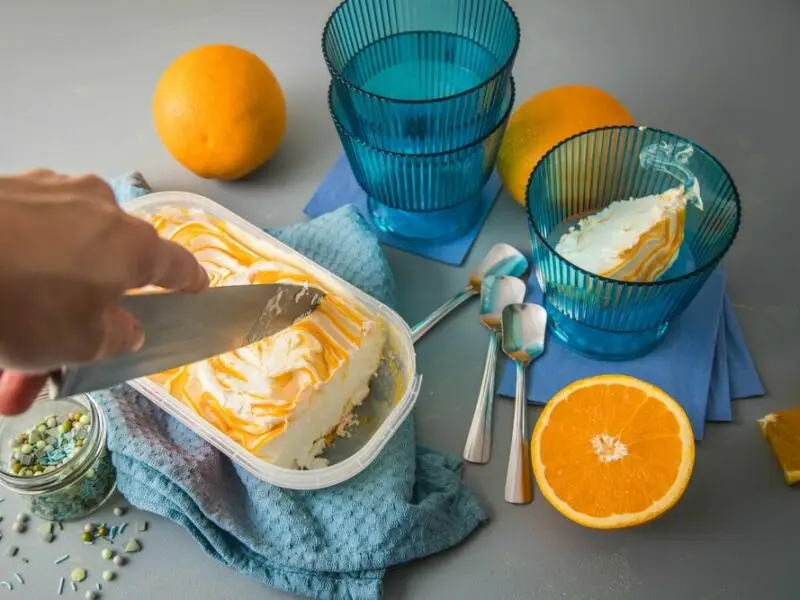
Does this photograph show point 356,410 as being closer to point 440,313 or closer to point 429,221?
point 440,313

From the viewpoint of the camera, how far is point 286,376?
2.39 feet

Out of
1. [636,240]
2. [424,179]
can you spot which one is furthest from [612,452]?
[424,179]

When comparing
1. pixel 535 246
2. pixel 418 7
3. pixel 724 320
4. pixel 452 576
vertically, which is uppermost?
pixel 418 7

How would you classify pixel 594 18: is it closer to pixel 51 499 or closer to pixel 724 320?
pixel 724 320

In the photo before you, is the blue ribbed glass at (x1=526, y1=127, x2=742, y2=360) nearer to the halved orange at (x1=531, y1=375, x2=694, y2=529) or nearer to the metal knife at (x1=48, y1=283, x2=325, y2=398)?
the halved orange at (x1=531, y1=375, x2=694, y2=529)

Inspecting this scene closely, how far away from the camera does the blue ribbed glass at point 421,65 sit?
817 millimetres

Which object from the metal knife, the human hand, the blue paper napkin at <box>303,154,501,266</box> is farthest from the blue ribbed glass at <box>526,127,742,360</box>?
the human hand

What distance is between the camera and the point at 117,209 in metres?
0.44

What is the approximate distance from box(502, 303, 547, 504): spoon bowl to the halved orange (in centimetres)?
4

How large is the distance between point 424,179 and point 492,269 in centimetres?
13

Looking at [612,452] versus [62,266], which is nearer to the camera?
[62,266]

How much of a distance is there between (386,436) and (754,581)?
1.14 feet

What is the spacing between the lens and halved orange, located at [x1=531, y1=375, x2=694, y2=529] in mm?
681

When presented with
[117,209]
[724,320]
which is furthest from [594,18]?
[117,209]
